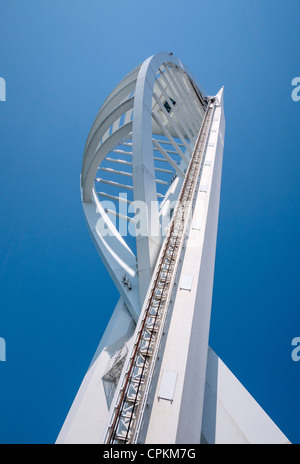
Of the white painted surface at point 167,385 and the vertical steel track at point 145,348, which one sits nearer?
the vertical steel track at point 145,348

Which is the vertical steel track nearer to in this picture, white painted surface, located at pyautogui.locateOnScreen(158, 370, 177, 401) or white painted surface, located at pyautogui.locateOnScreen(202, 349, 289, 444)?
white painted surface, located at pyautogui.locateOnScreen(158, 370, 177, 401)

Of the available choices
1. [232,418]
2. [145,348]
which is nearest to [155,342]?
[145,348]

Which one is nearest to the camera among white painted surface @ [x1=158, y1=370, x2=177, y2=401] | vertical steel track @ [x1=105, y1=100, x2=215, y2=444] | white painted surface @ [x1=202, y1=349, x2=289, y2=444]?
vertical steel track @ [x1=105, y1=100, x2=215, y2=444]

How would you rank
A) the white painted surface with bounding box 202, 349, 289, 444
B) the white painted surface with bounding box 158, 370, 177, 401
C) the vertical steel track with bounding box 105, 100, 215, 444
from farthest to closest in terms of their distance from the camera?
the white painted surface with bounding box 202, 349, 289, 444, the white painted surface with bounding box 158, 370, 177, 401, the vertical steel track with bounding box 105, 100, 215, 444

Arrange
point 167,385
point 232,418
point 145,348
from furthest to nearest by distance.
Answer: point 232,418, point 145,348, point 167,385

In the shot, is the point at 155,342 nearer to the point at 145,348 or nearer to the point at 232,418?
the point at 145,348

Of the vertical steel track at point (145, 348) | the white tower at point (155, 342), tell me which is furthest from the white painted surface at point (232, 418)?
the vertical steel track at point (145, 348)

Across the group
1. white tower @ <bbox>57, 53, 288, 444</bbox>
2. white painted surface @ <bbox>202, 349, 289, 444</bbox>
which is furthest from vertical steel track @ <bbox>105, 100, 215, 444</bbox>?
white painted surface @ <bbox>202, 349, 289, 444</bbox>

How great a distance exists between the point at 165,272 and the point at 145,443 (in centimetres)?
376

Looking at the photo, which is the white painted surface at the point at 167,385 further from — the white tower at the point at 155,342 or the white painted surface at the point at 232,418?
the white painted surface at the point at 232,418

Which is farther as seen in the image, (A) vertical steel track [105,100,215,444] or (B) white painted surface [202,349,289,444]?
(B) white painted surface [202,349,289,444]

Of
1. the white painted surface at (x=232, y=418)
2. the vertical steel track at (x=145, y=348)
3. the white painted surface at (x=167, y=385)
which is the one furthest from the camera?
the white painted surface at (x=232, y=418)
